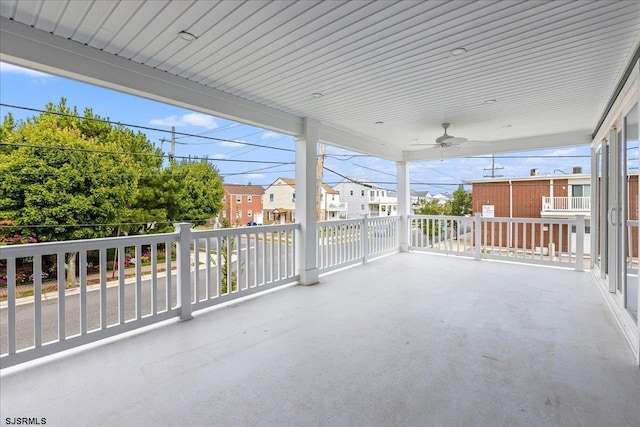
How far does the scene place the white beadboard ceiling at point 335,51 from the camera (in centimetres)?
201

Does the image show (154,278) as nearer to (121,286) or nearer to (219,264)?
(121,286)

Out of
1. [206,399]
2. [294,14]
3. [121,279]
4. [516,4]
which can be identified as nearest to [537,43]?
[516,4]

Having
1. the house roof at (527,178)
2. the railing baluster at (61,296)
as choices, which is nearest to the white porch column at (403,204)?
the house roof at (527,178)

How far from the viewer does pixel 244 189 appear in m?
4.62

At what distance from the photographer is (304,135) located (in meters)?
4.48

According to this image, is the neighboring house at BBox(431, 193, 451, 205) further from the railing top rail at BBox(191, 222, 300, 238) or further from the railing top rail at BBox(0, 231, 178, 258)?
the railing top rail at BBox(0, 231, 178, 258)

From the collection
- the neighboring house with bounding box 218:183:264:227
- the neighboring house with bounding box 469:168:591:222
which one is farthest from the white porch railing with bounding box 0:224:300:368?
the neighboring house with bounding box 469:168:591:222

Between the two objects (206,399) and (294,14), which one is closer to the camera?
(206,399)

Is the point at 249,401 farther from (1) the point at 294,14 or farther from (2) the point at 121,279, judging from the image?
→ (1) the point at 294,14

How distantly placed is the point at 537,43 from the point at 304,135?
2.79 meters

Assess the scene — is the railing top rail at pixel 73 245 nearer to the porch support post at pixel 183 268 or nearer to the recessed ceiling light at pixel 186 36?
the porch support post at pixel 183 268

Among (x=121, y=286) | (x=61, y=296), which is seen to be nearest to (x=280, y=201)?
(x=121, y=286)

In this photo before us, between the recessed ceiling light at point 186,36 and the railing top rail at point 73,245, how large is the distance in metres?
1.69

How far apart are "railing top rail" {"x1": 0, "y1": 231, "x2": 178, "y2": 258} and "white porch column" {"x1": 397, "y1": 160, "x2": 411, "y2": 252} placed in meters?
5.35
